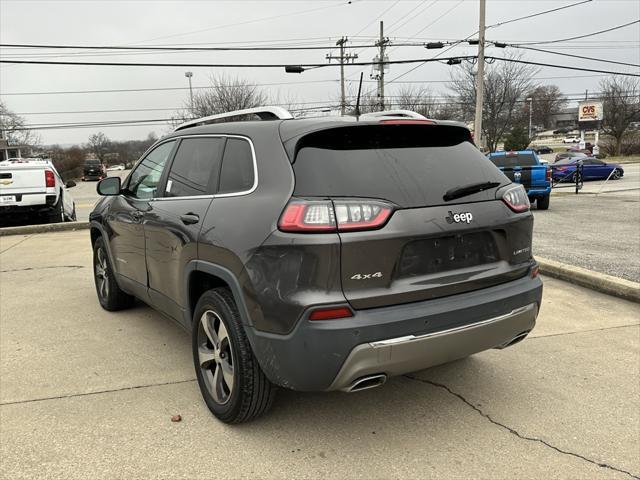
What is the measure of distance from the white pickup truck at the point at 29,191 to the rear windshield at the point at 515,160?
11397 mm

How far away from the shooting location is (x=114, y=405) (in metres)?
3.29

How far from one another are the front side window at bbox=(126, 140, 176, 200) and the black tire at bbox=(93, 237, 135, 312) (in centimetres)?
90

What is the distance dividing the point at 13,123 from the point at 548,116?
85.1m

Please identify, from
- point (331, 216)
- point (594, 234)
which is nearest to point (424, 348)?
point (331, 216)

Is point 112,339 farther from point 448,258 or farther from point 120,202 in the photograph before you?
point 448,258

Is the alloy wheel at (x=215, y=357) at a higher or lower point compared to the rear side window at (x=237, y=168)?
lower

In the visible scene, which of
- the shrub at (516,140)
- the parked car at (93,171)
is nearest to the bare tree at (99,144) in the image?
the parked car at (93,171)

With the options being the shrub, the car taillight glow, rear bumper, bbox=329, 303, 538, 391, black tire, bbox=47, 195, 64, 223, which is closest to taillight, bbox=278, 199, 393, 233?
the car taillight glow

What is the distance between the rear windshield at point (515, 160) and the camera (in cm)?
1466

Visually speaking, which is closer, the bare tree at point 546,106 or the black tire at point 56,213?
the black tire at point 56,213

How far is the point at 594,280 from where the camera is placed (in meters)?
5.71

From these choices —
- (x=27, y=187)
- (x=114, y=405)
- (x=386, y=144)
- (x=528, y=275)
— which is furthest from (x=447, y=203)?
(x=27, y=187)

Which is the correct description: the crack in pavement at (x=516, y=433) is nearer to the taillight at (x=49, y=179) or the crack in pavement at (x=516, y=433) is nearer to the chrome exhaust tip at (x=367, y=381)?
the chrome exhaust tip at (x=367, y=381)

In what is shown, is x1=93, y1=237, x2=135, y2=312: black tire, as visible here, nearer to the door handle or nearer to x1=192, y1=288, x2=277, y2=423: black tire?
the door handle
